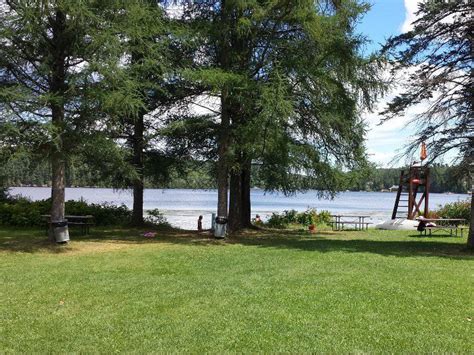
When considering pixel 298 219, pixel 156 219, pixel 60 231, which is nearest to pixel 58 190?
pixel 60 231

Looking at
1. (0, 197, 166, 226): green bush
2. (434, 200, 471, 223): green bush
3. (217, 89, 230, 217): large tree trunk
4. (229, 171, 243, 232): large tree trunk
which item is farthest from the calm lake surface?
(217, 89, 230, 217): large tree trunk

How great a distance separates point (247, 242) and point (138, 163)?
4633mm

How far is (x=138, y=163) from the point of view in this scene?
1689 centimetres

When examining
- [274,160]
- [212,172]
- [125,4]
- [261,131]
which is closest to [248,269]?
[261,131]

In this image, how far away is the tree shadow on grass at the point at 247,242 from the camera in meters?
12.5

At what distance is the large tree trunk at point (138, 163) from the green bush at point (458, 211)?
1376 centimetres

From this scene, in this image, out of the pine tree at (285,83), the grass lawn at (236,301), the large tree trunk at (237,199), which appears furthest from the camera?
the large tree trunk at (237,199)

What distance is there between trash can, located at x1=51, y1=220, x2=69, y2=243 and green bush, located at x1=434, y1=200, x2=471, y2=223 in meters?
17.3

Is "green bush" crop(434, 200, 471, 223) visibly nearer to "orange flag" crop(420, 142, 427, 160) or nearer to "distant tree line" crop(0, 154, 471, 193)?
"distant tree line" crop(0, 154, 471, 193)

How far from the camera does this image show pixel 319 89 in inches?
615

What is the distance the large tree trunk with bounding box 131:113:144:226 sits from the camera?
54.9 ft

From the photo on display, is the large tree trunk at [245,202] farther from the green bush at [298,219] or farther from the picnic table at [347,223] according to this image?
the picnic table at [347,223]

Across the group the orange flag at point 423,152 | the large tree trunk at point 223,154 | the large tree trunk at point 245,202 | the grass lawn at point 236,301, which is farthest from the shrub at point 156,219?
the orange flag at point 423,152

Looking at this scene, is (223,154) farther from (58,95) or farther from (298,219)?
(298,219)
